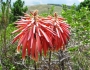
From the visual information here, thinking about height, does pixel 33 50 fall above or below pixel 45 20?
below

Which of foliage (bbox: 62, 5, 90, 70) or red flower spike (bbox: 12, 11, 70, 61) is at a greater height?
red flower spike (bbox: 12, 11, 70, 61)

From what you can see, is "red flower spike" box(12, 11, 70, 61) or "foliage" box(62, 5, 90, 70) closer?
"red flower spike" box(12, 11, 70, 61)

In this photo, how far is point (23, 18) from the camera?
11.1 feet

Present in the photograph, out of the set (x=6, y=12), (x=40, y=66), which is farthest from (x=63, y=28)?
(x=40, y=66)

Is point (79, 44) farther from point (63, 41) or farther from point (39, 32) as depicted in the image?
point (39, 32)

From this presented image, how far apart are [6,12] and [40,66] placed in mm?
1304

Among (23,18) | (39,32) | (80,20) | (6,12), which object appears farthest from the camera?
(80,20)

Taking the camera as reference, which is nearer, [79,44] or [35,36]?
[35,36]

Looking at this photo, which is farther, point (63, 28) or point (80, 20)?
point (80, 20)

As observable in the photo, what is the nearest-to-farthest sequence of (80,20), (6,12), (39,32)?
1. (39,32)
2. (6,12)
3. (80,20)

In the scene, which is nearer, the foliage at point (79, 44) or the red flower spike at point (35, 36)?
the red flower spike at point (35, 36)

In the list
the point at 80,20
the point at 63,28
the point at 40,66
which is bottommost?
the point at 40,66

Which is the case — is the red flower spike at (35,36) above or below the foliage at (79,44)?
above

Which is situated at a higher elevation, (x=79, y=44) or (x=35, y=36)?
(x=35, y=36)
